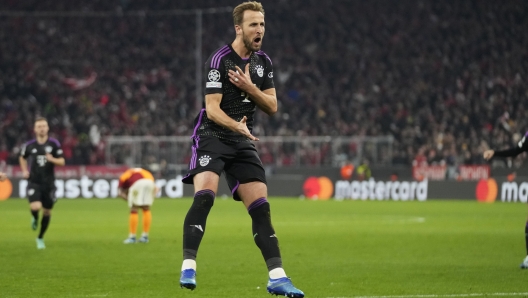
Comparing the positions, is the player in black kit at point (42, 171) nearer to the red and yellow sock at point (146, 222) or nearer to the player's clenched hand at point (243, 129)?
the red and yellow sock at point (146, 222)

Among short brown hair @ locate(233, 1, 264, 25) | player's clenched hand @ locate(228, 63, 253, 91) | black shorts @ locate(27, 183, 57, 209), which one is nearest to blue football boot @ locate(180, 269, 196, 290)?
player's clenched hand @ locate(228, 63, 253, 91)

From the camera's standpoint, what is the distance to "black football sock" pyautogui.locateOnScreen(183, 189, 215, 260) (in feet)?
24.6

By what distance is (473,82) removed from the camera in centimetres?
4238

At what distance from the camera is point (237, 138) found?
308 inches

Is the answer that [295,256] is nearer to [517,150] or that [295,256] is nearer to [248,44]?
[517,150]

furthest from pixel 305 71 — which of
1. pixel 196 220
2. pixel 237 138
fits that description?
pixel 196 220

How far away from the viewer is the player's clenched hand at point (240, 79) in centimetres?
753

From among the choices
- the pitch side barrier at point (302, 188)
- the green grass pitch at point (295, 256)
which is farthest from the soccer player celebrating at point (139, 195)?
the pitch side barrier at point (302, 188)

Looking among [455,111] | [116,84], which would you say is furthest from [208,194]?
[116,84]

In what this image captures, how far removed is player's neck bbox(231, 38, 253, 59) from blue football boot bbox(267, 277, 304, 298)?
1885 millimetres

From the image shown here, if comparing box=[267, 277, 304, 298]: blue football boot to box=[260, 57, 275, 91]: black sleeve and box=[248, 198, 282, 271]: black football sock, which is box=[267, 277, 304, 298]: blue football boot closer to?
box=[248, 198, 282, 271]: black football sock

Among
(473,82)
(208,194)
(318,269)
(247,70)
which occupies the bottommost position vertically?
(318,269)

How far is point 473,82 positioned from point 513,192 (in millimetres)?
11087

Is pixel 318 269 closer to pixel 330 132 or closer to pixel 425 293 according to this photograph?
pixel 425 293
